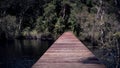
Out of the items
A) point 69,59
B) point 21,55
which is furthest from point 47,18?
point 69,59

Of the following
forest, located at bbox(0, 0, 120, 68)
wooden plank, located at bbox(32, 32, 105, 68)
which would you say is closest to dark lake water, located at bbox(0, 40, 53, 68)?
forest, located at bbox(0, 0, 120, 68)

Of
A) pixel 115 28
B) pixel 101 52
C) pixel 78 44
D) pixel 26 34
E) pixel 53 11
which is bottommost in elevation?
pixel 26 34

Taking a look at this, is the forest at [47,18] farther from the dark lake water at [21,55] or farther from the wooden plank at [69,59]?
the wooden plank at [69,59]

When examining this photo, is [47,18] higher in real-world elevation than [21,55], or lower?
lower

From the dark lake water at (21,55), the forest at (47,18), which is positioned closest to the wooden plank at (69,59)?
the dark lake water at (21,55)

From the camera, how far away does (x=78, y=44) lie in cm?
480

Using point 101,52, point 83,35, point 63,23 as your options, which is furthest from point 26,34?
point 101,52

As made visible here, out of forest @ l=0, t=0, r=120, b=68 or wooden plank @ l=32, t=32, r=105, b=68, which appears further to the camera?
forest @ l=0, t=0, r=120, b=68

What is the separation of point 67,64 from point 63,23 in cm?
2931

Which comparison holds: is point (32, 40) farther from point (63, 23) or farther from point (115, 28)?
point (115, 28)

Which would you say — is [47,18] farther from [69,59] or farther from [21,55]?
[69,59]

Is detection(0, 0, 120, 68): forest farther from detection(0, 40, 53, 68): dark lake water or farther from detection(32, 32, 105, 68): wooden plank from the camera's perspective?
detection(32, 32, 105, 68): wooden plank

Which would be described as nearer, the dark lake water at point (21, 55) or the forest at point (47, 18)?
the dark lake water at point (21, 55)

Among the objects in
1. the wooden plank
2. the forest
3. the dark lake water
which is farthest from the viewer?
the forest
